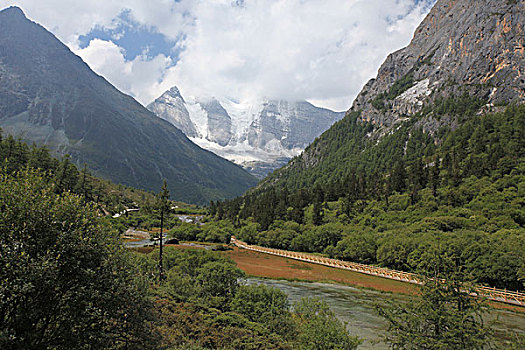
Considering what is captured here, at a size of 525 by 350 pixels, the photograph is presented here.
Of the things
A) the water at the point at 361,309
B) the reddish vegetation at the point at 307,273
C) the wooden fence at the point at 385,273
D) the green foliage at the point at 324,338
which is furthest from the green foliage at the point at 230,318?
the reddish vegetation at the point at 307,273

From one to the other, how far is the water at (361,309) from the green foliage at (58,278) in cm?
1690

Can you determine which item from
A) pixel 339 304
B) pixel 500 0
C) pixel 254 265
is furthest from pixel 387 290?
pixel 500 0

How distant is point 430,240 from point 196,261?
1975 inches

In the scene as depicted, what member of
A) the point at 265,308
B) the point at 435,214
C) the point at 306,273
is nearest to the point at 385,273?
the point at 306,273

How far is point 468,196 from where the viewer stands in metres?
90.1

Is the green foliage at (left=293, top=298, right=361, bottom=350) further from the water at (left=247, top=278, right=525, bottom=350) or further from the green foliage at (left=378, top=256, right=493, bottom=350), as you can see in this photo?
the water at (left=247, top=278, right=525, bottom=350)

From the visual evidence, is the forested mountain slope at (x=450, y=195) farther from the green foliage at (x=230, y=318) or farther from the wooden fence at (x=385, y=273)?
the green foliage at (x=230, y=318)

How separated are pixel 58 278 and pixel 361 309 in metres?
38.5

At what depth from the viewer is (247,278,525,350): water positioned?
33.3 m

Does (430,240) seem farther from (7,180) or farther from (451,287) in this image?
(7,180)

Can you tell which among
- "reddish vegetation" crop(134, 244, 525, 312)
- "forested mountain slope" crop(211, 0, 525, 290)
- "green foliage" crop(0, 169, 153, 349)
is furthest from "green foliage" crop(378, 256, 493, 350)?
"reddish vegetation" crop(134, 244, 525, 312)

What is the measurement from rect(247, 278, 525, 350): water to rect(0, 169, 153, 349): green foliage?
16895mm

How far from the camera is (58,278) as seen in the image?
15078mm

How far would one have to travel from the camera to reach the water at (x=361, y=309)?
3328cm
